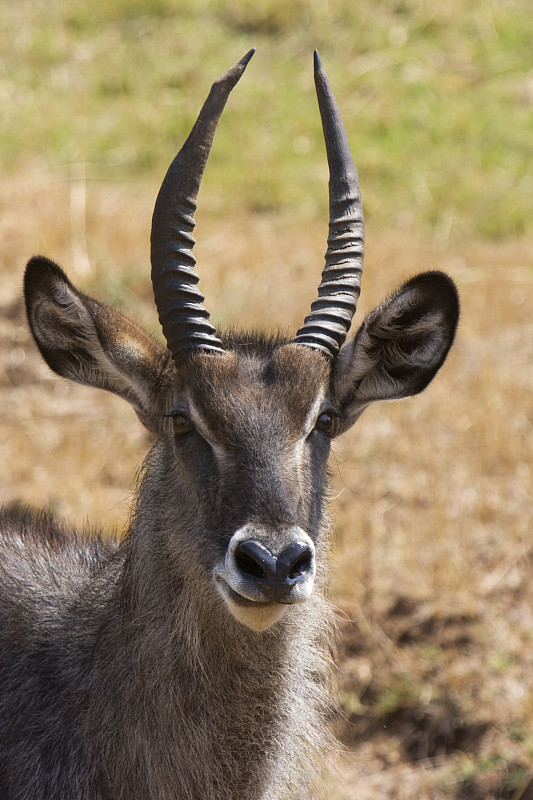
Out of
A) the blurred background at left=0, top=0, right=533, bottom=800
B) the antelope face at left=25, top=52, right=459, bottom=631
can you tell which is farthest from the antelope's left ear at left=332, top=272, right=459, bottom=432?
the blurred background at left=0, top=0, right=533, bottom=800

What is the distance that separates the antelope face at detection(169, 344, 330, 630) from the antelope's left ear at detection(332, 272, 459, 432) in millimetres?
245

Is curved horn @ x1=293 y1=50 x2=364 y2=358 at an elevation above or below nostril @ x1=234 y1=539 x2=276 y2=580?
above

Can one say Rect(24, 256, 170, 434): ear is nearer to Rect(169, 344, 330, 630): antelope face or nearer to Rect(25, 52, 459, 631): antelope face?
Rect(25, 52, 459, 631): antelope face

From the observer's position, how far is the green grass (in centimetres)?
1441

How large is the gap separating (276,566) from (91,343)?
145 centimetres

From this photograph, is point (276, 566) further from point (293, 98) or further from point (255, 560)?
point (293, 98)

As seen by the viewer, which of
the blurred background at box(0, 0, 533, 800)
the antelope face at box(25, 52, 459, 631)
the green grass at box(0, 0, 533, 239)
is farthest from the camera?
the green grass at box(0, 0, 533, 239)

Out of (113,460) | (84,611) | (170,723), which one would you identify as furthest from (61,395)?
(170,723)

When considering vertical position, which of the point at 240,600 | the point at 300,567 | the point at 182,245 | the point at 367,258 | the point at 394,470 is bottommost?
the point at 394,470

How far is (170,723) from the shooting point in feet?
14.9

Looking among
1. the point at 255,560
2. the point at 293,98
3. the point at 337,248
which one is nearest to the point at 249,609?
the point at 255,560

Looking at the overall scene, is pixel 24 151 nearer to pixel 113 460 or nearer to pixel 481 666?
pixel 113 460

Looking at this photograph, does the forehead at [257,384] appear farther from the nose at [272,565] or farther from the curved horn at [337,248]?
the nose at [272,565]

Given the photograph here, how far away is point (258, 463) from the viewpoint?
4.14 meters
